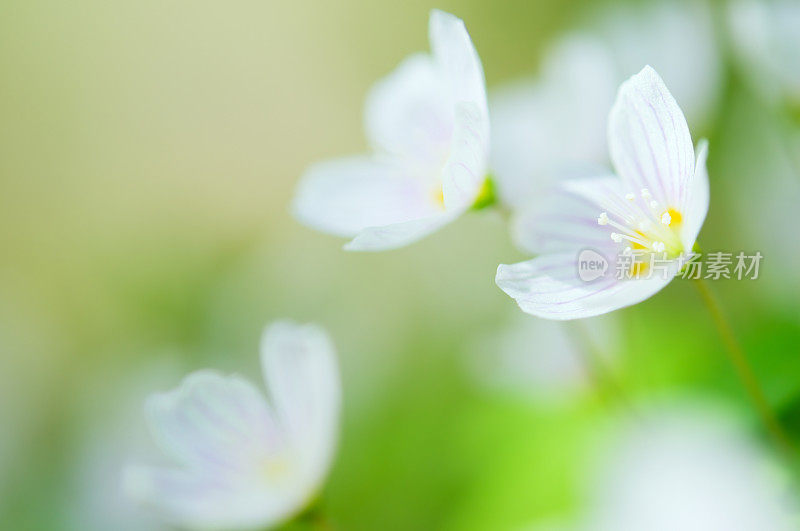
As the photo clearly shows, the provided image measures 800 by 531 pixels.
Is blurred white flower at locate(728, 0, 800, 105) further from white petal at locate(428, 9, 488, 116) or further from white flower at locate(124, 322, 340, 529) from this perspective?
white flower at locate(124, 322, 340, 529)

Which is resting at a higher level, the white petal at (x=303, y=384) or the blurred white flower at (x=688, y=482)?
the white petal at (x=303, y=384)

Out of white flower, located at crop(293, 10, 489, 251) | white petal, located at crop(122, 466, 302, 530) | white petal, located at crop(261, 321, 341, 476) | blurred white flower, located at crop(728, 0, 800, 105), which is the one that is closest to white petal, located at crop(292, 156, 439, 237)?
white flower, located at crop(293, 10, 489, 251)

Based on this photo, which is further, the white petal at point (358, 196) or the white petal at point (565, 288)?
the white petal at point (358, 196)

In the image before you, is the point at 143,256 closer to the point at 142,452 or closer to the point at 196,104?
the point at 142,452

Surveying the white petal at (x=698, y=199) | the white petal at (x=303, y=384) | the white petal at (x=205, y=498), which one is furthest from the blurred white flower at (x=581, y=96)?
the white petal at (x=205, y=498)

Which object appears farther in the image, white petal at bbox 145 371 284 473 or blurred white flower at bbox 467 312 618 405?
blurred white flower at bbox 467 312 618 405

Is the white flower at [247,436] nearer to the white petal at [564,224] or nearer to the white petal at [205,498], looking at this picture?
the white petal at [205,498]

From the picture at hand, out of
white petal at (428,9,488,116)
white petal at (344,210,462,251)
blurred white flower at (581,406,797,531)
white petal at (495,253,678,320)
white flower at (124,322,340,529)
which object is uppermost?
white petal at (428,9,488,116)
